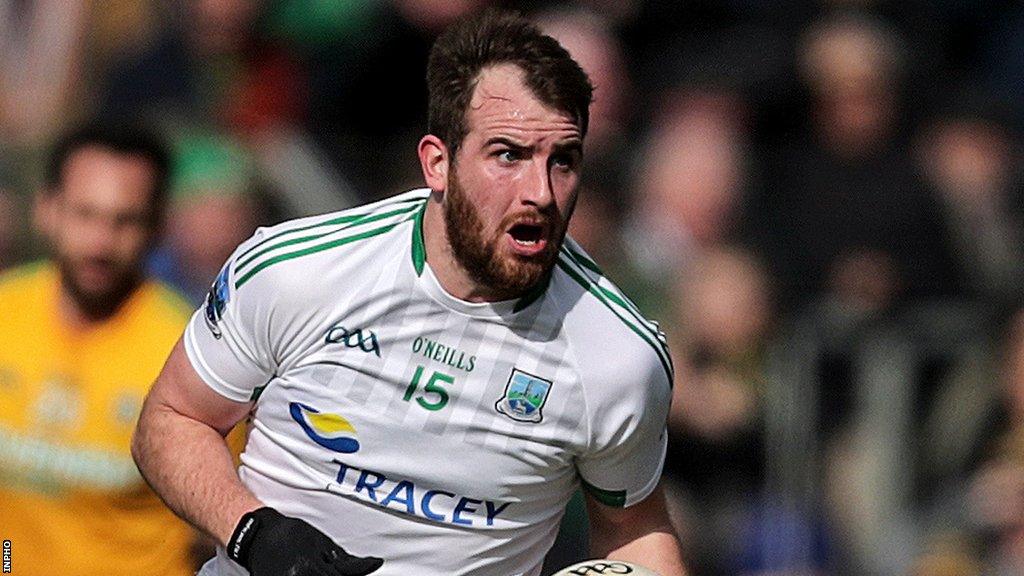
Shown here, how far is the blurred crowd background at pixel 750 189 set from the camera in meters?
7.23

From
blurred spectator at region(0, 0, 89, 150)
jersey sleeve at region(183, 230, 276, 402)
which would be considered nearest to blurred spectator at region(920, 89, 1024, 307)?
blurred spectator at region(0, 0, 89, 150)

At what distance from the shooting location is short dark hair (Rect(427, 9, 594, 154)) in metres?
4.04

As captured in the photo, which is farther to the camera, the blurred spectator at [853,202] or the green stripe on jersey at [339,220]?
the blurred spectator at [853,202]

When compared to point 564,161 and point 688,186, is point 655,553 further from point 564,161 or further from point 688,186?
point 688,186

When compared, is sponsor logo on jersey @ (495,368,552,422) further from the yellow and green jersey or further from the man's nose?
the yellow and green jersey

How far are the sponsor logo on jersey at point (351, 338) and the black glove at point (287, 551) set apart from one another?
0.45 metres

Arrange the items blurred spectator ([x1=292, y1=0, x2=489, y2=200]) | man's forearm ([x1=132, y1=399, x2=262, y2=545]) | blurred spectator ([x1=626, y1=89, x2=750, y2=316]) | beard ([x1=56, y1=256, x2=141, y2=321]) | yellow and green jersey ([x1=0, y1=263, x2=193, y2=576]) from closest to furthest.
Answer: man's forearm ([x1=132, y1=399, x2=262, y2=545]) → yellow and green jersey ([x1=0, y1=263, x2=193, y2=576]) → beard ([x1=56, y1=256, x2=141, y2=321]) → blurred spectator ([x1=626, y1=89, x2=750, y2=316]) → blurred spectator ([x1=292, y1=0, x2=489, y2=200])

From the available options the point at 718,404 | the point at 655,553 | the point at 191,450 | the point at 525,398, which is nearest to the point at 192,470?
the point at 191,450

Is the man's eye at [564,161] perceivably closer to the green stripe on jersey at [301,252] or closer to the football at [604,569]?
the green stripe on jersey at [301,252]

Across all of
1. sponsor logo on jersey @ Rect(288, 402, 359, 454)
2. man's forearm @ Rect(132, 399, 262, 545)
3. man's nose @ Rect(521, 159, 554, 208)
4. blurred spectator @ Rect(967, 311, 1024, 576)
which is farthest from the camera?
blurred spectator @ Rect(967, 311, 1024, 576)

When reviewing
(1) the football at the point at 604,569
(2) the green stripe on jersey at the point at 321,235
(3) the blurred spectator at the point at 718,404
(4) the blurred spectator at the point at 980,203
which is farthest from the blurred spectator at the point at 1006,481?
(2) the green stripe on jersey at the point at 321,235

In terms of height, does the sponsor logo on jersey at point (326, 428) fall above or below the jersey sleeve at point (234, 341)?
below

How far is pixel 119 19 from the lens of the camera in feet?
27.6

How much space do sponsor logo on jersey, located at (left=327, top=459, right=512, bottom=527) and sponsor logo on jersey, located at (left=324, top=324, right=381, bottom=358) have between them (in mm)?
289
